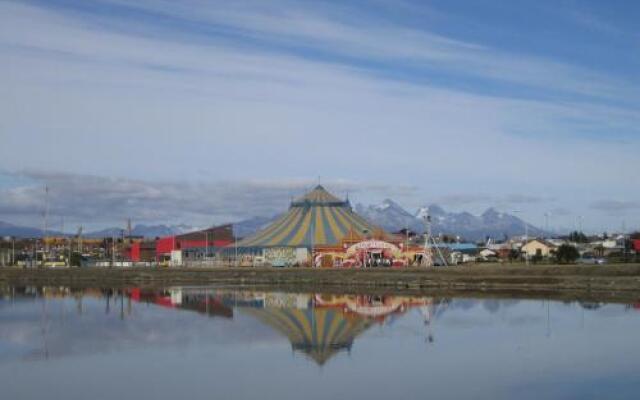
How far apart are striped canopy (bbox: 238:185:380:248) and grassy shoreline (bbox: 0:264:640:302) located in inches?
186

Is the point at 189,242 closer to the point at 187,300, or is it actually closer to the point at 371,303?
the point at 187,300

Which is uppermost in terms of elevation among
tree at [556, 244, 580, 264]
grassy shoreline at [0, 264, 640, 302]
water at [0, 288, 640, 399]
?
tree at [556, 244, 580, 264]

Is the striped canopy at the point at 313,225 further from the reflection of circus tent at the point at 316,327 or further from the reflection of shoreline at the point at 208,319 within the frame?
the reflection of circus tent at the point at 316,327

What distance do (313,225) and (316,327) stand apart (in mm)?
31201

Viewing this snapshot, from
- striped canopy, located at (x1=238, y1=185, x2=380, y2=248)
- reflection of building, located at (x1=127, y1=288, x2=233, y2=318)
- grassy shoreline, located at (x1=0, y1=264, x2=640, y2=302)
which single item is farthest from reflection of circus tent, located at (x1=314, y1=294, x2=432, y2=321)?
striped canopy, located at (x1=238, y1=185, x2=380, y2=248)

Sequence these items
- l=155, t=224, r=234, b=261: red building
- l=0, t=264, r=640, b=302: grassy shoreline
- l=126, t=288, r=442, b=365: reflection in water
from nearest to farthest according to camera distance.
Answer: l=126, t=288, r=442, b=365: reflection in water
l=0, t=264, r=640, b=302: grassy shoreline
l=155, t=224, r=234, b=261: red building

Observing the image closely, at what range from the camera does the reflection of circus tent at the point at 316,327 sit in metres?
19.6

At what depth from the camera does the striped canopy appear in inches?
2121

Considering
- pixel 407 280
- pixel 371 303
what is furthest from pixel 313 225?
pixel 371 303

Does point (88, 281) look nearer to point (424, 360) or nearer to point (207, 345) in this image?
point (207, 345)

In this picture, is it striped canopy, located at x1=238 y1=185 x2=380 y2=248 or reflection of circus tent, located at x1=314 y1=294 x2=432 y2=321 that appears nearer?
reflection of circus tent, located at x1=314 y1=294 x2=432 y2=321

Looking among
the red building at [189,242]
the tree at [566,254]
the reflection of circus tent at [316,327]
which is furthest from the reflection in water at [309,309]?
the red building at [189,242]

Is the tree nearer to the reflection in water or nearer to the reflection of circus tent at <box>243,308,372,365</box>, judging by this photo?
the reflection in water

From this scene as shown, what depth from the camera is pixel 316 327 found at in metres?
23.9
